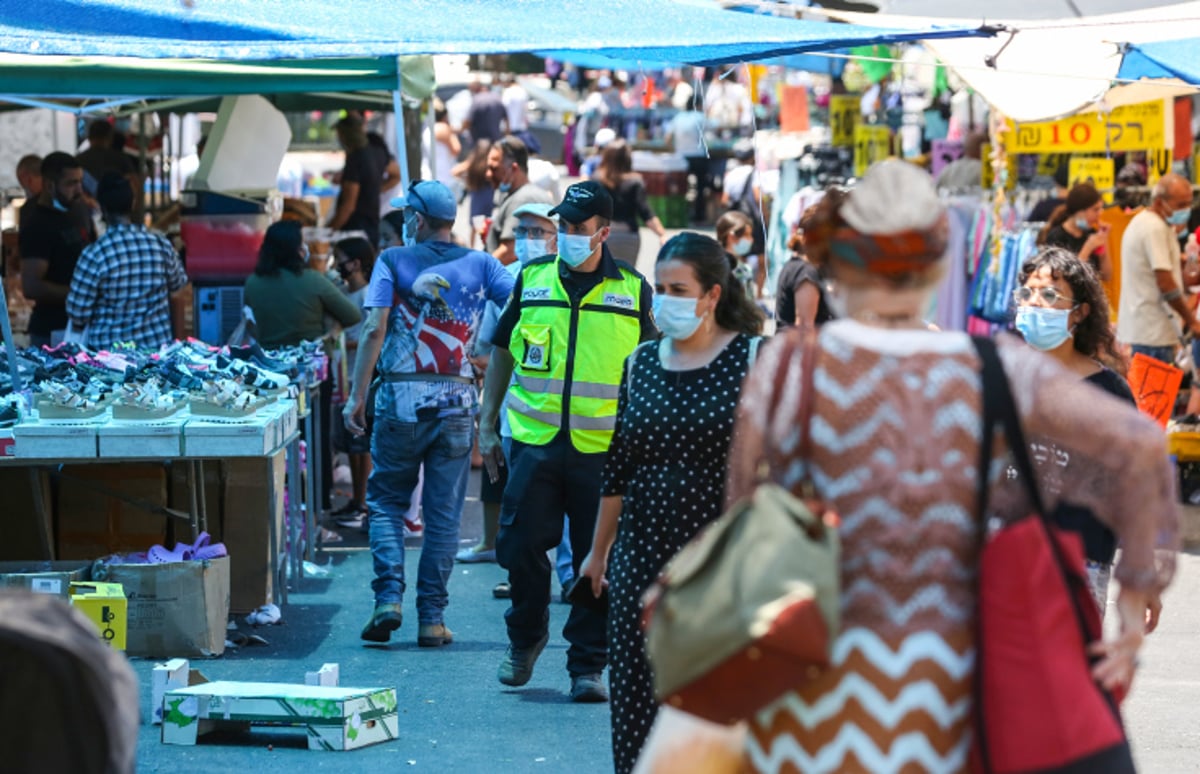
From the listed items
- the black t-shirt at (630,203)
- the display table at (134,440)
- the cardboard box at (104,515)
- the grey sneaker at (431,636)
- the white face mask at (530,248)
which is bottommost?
the grey sneaker at (431,636)

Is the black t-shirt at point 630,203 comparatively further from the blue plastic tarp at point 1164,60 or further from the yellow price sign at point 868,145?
the yellow price sign at point 868,145

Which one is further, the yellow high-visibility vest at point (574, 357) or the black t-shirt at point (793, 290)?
the black t-shirt at point (793, 290)

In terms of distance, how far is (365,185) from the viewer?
52.9 feet

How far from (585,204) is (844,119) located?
1369 cm

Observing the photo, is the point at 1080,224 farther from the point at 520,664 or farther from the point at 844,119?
the point at 844,119

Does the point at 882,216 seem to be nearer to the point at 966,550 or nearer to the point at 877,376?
the point at 877,376

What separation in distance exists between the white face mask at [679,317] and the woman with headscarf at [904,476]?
181cm

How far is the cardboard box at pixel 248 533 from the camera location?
8.70 m

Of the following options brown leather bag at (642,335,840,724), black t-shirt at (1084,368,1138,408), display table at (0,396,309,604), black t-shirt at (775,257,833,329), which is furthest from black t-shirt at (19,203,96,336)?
brown leather bag at (642,335,840,724)

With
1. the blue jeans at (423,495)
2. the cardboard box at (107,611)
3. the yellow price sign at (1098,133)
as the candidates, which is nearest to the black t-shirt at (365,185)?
the yellow price sign at (1098,133)

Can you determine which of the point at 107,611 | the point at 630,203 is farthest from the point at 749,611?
the point at 630,203

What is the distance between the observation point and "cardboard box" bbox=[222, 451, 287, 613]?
870 cm

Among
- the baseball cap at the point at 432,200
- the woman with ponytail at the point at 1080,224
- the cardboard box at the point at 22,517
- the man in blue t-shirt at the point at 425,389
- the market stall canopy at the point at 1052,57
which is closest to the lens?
the man in blue t-shirt at the point at 425,389

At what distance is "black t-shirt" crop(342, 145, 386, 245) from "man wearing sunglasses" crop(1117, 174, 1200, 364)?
6338 mm
